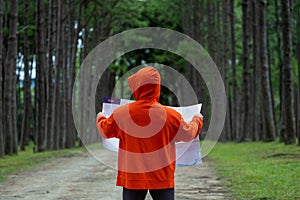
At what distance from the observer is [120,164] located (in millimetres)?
6000

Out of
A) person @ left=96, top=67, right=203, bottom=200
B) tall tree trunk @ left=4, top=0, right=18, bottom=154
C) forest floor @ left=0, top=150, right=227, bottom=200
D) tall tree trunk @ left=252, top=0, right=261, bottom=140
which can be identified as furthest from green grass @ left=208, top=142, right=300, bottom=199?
tall tree trunk @ left=252, top=0, right=261, bottom=140

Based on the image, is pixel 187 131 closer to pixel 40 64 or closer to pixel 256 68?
pixel 40 64

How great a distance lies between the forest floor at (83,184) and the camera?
11234mm

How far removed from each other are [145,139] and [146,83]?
0.52 meters

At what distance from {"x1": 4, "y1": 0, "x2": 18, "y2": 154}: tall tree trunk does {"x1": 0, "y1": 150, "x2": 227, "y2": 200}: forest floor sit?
671cm

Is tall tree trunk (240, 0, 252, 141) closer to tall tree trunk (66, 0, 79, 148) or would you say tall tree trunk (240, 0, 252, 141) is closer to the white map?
tall tree trunk (66, 0, 79, 148)

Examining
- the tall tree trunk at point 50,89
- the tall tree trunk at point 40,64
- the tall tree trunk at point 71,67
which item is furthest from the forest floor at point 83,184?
the tall tree trunk at point 71,67

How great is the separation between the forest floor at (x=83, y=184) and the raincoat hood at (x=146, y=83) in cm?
508

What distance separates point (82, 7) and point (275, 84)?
56.4ft

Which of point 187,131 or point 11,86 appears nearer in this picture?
point 187,131

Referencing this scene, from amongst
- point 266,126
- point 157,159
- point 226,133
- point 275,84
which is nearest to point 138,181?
point 157,159

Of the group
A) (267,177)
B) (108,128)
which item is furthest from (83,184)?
(108,128)

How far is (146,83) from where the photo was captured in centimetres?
591

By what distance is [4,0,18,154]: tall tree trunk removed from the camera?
23.8 m
